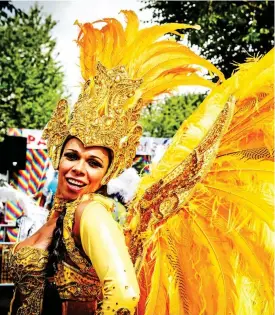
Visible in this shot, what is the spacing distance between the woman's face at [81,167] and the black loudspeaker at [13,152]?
9.12 meters

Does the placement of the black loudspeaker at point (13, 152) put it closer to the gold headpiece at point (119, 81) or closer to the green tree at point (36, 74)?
the green tree at point (36, 74)

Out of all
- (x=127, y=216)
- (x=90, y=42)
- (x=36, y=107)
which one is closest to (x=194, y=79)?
(x=90, y=42)

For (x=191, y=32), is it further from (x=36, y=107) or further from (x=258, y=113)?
(x=36, y=107)

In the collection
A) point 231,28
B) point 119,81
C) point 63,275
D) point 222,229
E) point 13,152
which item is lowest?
point 63,275

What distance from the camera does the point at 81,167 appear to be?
2209 millimetres

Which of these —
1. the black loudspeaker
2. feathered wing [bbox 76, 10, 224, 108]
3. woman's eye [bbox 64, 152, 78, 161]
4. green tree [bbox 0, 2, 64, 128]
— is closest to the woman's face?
woman's eye [bbox 64, 152, 78, 161]

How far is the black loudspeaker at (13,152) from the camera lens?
11.2 m

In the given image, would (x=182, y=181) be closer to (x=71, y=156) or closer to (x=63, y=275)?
(x=71, y=156)

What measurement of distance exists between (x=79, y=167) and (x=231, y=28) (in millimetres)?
10072

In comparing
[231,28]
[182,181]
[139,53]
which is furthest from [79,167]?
[231,28]

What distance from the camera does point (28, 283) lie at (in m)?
2.19

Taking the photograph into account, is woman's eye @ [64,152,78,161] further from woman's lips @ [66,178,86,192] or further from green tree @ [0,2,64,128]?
green tree @ [0,2,64,128]

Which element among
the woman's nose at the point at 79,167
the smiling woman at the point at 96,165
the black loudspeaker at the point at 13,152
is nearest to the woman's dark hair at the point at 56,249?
the smiling woman at the point at 96,165

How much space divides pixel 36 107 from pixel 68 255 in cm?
1990
